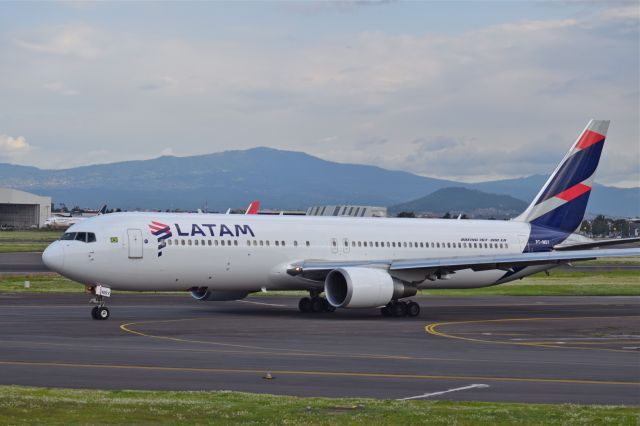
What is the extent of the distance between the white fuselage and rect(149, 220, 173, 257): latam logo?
0.04 m

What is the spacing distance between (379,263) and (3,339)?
18.5 m

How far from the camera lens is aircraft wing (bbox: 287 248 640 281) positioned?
4447 centimetres

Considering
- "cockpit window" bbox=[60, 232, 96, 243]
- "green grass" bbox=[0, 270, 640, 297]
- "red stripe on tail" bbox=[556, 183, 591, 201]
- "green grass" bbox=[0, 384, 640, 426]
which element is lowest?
"green grass" bbox=[0, 384, 640, 426]

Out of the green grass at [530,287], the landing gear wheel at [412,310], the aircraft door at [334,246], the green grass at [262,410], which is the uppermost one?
the aircraft door at [334,246]

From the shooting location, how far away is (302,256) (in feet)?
151

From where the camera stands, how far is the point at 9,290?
194ft

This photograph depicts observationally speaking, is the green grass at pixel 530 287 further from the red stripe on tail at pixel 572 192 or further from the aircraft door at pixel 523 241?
the aircraft door at pixel 523 241

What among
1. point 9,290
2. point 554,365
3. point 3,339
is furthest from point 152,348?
point 9,290

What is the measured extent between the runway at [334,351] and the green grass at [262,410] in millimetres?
1473

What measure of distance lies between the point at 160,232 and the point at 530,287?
1267 inches

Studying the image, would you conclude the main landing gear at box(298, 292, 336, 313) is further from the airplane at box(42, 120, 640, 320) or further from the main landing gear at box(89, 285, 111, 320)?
the main landing gear at box(89, 285, 111, 320)

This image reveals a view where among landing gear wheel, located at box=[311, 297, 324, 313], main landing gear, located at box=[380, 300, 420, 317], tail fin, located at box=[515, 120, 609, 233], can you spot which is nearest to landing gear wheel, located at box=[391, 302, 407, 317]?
main landing gear, located at box=[380, 300, 420, 317]

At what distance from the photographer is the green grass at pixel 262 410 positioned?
685 inches

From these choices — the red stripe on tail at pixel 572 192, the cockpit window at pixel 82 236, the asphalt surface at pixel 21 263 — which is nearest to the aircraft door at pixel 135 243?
the cockpit window at pixel 82 236
